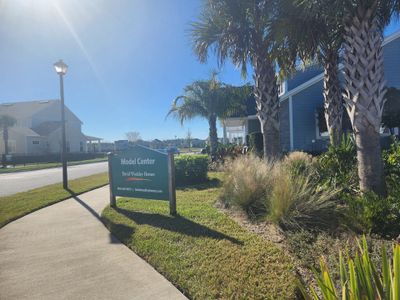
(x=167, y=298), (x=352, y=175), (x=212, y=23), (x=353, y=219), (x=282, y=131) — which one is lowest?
(x=167, y=298)

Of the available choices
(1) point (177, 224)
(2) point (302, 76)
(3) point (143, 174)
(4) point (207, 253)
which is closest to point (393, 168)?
(4) point (207, 253)

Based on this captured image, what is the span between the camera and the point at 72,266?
12.8 feet

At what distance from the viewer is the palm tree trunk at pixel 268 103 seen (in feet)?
27.5

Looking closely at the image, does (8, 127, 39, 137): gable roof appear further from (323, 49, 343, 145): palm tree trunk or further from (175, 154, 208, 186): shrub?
(323, 49, 343, 145): palm tree trunk

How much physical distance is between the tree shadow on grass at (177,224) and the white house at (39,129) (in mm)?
40642

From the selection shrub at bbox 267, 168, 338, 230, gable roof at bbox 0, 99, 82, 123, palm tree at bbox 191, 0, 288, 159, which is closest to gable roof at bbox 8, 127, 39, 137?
gable roof at bbox 0, 99, 82, 123

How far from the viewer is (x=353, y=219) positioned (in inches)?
162

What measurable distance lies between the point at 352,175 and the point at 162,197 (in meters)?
4.47

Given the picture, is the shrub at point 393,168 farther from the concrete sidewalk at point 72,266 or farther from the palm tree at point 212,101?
the palm tree at point 212,101

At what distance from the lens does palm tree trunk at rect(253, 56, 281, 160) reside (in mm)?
8367

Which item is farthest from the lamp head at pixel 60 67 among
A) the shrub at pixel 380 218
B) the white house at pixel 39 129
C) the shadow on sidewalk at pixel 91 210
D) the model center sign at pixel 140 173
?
the white house at pixel 39 129

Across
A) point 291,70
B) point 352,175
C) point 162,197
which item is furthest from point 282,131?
point 162,197

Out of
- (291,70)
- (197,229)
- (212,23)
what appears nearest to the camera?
(197,229)

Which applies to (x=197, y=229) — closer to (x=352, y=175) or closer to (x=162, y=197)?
(x=162, y=197)
